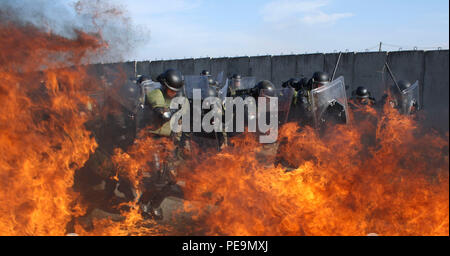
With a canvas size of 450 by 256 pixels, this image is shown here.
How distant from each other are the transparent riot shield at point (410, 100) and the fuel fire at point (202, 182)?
164 centimetres

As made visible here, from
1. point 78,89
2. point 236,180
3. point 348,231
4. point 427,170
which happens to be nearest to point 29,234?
point 78,89

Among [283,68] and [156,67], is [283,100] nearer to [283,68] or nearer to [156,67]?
[283,68]

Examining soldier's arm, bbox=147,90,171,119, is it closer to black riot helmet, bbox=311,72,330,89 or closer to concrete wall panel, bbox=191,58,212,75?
black riot helmet, bbox=311,72,330,89

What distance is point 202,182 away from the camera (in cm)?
489

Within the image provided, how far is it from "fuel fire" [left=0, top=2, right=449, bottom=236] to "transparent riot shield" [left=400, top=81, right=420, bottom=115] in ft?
→ 5.38

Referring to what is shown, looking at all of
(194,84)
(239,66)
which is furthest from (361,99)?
(239,66)

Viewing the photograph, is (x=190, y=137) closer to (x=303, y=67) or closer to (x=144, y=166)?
(x=144, y=166)

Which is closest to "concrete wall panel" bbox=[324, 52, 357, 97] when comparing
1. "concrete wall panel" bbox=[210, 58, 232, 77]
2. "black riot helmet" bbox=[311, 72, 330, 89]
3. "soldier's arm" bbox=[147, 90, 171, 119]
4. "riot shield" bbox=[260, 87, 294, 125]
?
"concrete wall panel" bbox=[210, 58, 232, 77]

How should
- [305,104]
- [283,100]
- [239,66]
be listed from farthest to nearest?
[239,66] → [283,100] → [305,104]

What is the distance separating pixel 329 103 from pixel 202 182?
2.43 meters

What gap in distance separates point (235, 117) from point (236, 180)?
2.56m

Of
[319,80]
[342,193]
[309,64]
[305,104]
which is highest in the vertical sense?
[309,64]

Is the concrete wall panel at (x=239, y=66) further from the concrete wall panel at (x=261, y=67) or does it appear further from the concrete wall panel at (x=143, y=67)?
the concrete wall panel at (x=143, y=67)

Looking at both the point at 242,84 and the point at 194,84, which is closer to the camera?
the point at 194,84
